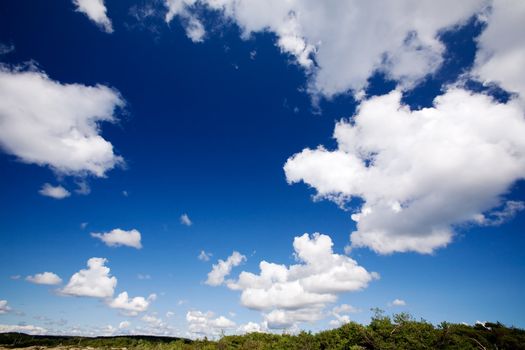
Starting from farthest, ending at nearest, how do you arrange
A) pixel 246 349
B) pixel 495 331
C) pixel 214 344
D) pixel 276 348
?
1. pixel 214 344
2. pixel 246 349
3. pixel 276 348
4. pixel 495 331

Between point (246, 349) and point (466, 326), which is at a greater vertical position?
point (466, 326)

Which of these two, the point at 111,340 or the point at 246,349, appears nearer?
the point at 246,349

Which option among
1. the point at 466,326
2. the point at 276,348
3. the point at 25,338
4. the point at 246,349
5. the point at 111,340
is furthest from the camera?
the point at 25,338

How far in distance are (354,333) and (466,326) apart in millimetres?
7884

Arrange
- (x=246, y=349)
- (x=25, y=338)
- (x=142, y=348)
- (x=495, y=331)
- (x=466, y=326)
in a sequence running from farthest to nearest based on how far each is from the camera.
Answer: (x=25, y=338) < (x=142, y=348) < (x=246, y=349) < (x=466, y=326) < (x=495, y=331)

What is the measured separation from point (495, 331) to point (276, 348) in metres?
15.0

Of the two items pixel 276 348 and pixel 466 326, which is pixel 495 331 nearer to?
pixel 466 326

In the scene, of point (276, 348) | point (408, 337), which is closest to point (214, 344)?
point (276, 348)

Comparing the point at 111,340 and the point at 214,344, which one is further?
the point at 111,340

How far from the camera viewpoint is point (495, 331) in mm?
19359

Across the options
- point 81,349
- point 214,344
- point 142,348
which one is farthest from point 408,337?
point 81,349

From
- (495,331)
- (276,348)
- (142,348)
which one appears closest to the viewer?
(495,331)

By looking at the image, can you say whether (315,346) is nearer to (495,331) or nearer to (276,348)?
(276,348)

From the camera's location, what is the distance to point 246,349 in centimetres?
2606
